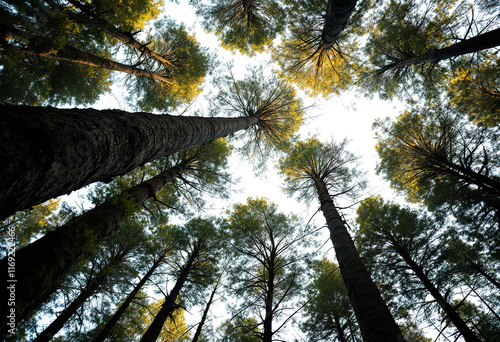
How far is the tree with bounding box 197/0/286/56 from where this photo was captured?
25.8 ft

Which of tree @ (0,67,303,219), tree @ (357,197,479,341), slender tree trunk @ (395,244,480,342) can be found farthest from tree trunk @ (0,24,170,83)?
tree @ (357,197,479,341)

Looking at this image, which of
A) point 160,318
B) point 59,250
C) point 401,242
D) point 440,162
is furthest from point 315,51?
point 160,318

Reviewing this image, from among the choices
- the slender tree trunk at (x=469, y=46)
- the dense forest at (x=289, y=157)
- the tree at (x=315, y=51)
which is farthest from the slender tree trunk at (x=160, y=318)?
the slender tree trunk at (x=469, y=46)

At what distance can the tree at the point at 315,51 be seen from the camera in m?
6.96

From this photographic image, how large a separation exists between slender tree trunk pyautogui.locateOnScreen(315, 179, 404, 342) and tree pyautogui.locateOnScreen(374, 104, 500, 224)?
5.82 metres

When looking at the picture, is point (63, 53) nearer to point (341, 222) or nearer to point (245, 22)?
point (245, 22)

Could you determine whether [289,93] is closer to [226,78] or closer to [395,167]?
[226,78]

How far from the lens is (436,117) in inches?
315

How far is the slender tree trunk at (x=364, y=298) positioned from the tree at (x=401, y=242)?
536 cm

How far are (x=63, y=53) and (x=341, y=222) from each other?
873 cm

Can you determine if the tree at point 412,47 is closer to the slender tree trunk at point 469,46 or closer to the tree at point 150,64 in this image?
the slender tree trunk at point 469,46

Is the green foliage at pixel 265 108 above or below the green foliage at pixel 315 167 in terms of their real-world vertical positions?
above

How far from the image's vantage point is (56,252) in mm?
2332

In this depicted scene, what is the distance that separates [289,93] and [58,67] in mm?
9887
